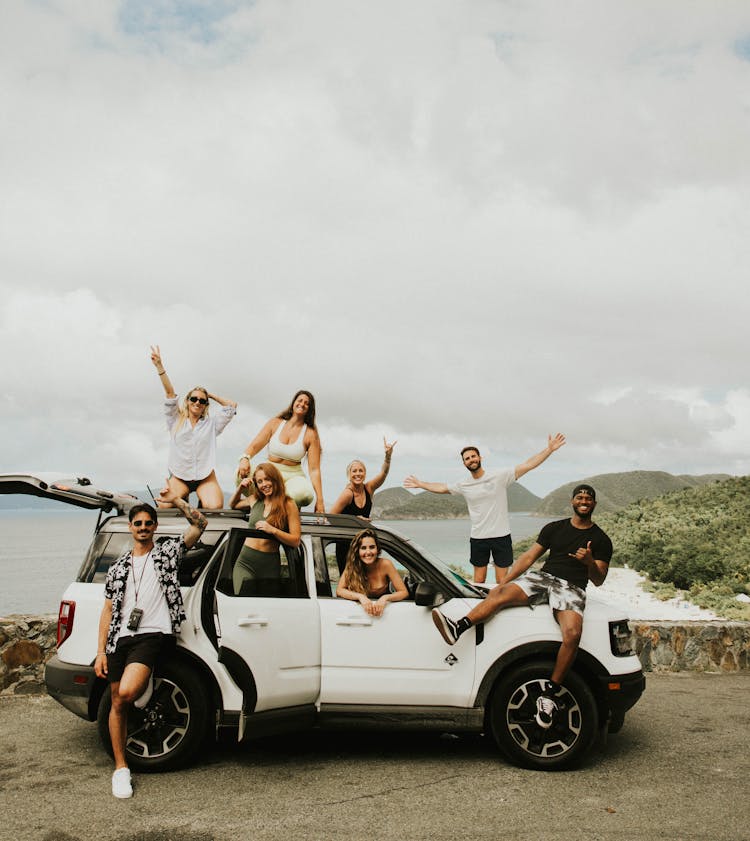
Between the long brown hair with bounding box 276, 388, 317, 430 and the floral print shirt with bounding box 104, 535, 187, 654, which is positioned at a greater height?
the long brown hair with bounding box 276, 388, 317, 430

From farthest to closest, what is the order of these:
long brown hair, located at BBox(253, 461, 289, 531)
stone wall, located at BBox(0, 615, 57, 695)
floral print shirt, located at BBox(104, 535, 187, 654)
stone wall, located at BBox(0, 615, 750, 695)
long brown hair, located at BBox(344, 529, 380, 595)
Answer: stone wall, located at BBox(0, 615, 750, 695) < stone wall, located at BBox(0, 615, 57, 695) < long brown hair, located at BBox(344, 529, 380, 595) < long brown hair, located at BBox(253, 461, 289, 531) < floral print shirt, located at BBox(104, 535, 187, 654)

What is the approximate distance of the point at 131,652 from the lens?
5.30m

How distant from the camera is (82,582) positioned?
5.82 meters

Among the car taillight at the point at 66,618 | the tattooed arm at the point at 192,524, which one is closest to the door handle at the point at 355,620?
the tattooed arm at the point at 192,524

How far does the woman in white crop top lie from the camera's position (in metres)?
7.33

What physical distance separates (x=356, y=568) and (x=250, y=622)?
0.85 meters

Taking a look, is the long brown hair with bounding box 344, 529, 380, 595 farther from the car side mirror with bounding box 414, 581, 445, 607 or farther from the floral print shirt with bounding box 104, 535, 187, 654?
the floral print shirt with bounding box 104, 535, 187, 654

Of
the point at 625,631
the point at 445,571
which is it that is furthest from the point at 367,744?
the point at 625,631

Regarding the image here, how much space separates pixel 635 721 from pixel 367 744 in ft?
8.34

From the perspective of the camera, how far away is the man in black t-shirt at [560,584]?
561 centimetres

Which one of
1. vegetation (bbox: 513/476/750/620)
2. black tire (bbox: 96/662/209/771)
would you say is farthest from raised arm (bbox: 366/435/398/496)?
vegetation (bbox: 513/476/750/620)

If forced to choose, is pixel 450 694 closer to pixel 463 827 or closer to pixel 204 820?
pixel 463 827

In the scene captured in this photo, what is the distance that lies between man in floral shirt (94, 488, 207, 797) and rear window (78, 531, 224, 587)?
0.61ft

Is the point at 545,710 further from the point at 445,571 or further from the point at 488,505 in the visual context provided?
the point at 488,505
